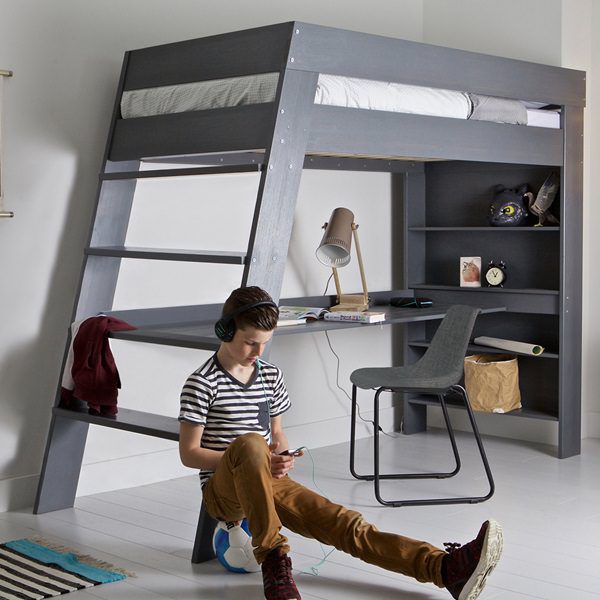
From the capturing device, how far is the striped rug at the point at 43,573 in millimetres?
2842

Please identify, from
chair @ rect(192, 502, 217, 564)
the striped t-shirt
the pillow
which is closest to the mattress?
the pillow

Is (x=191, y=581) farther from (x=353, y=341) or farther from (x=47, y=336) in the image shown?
(x=353, y=341)

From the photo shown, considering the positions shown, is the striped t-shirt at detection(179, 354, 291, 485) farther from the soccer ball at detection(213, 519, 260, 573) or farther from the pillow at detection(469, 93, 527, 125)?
the pillow at detection(469, 93, 527, 125)

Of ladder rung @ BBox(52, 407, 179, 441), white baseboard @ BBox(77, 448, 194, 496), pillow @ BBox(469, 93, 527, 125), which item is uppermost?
pillow @ BBox(469, 93, 527, 125)

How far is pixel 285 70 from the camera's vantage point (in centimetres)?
308

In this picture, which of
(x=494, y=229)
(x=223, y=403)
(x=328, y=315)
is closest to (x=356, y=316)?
(x=328, y=315)

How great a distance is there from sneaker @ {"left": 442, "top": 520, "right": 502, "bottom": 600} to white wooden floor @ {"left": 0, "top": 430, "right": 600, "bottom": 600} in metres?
0.13

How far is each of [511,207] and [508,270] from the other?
36 cm

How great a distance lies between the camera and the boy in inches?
104

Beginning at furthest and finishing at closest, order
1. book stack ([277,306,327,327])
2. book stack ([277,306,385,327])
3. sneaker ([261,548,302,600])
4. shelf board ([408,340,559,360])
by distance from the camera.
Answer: shelf board ([408,340,559,360]) < book stack ([277,306,385,327]) < book stack ([277,306,327,327]) < sneaker ([261,548,302,600])

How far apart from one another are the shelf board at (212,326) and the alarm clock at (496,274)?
169 millimetres

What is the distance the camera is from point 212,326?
3.85 meters

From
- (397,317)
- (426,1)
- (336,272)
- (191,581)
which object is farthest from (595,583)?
(426,1)

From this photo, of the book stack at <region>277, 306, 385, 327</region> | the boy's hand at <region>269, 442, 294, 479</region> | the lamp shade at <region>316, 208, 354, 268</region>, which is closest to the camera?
the boy's hand at <region>269, 442, 294, 479</region>
